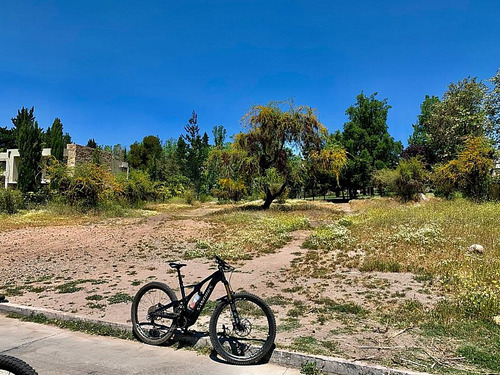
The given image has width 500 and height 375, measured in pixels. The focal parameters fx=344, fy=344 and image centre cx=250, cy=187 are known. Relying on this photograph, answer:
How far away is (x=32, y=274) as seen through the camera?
310 inches

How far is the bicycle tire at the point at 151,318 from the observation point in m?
4.25

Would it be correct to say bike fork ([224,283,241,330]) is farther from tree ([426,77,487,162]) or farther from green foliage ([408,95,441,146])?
green foliage ([408,95,441,146])

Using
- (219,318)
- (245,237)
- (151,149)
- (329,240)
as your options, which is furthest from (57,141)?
(219,318)

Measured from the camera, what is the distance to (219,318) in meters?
4.13

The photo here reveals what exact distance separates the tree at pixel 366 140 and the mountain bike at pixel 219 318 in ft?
117

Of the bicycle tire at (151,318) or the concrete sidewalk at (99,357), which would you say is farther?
the bicycle tire at (151,318)

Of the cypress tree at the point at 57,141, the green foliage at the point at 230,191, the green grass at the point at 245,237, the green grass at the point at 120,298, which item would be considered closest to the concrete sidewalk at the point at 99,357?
the green grass at the point at 120,298

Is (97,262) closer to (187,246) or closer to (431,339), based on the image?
(187,246)

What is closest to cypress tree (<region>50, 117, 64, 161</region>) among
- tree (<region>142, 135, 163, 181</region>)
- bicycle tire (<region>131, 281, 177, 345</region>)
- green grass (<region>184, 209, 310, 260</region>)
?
tree (<region>142, 135, 163, 181</region>)

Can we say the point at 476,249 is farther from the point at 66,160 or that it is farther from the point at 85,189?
the point at 66,160

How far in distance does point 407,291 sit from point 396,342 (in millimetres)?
2367

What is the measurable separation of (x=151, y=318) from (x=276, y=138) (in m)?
17.9

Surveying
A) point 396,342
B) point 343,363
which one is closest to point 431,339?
point 396,342

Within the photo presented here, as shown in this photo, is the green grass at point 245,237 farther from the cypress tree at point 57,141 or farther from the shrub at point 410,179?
the cypress tree at point 57,141
